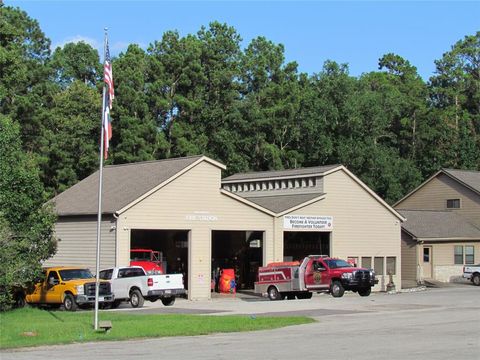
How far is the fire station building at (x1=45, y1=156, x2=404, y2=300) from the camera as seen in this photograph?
3881 centimetres

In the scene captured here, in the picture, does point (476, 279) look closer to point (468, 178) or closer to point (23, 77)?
point (468, 178)

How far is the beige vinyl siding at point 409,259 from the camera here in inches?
2202

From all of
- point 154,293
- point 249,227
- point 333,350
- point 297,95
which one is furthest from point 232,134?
point 333,350

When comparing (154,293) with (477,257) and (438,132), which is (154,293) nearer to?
(477,257)

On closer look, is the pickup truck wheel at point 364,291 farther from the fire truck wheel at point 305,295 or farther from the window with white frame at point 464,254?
the window with white frame at point 464,254

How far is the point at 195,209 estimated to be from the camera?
40.2 metres

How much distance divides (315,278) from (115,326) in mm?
17237

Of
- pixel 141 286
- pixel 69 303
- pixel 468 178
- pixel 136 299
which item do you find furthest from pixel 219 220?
pixel 468 178

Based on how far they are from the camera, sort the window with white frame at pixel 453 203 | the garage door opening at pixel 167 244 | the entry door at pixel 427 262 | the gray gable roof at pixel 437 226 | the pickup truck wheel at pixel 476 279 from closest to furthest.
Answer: the garage door opening at pixel 167 244, the pickup truck wheel at pixel 476 279, the gray gable roof at pixel 437 226, the entry door at pixel 427 262, the window with white frame at pixel 453 203

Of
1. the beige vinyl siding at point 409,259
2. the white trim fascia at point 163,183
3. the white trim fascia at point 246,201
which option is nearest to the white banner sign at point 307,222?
the white trim fascia at point 246,201

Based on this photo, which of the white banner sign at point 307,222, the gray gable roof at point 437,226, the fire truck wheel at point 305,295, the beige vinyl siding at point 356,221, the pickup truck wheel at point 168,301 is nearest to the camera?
the pickup truck wheel at point 168,301

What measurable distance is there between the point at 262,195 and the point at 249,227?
8.90 metres

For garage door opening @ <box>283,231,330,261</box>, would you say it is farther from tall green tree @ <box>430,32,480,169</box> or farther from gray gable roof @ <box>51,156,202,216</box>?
tall green tree @ <box>430,32,480,169</box>

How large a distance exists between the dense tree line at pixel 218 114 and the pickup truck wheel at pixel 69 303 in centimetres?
2892
